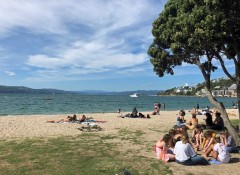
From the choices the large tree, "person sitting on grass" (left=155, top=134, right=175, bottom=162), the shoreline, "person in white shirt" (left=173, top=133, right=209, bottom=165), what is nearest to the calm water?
the shoreline

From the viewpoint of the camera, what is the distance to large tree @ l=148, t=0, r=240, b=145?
45.4ft

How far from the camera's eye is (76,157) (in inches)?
520

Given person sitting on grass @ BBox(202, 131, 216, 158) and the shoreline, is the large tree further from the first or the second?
the shoreline

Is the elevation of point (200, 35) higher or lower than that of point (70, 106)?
higher

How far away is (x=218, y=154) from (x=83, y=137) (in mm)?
8525

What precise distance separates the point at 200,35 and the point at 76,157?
7475 millimetres

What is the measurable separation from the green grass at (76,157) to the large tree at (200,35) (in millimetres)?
5513

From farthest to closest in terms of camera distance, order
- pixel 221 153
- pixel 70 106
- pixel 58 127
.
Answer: pixel 70 106, pixel 58 127, pixel 221 153

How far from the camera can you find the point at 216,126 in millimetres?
22891

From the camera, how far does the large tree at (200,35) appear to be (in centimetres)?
1385

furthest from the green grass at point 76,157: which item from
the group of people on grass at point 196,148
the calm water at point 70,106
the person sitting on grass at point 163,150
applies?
the calm water at point 70,106

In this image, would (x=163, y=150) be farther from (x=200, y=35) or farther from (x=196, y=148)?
(x=200, y=35)

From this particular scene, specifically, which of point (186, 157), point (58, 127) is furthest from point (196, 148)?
point (58, 127)

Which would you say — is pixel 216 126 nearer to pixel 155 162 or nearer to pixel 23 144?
pixel 155 162
